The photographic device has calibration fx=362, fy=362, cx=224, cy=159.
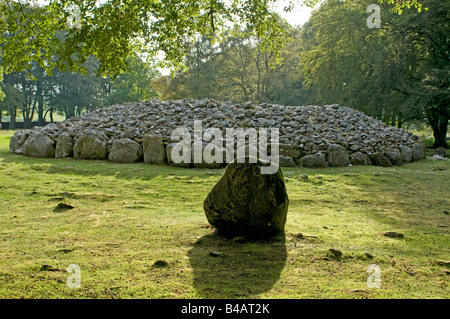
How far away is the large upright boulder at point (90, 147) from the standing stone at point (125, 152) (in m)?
0.46

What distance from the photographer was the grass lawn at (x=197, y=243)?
3.53 m

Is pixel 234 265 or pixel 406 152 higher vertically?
pixel 406 152

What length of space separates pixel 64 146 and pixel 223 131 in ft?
18.7

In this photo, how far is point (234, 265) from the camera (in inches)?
163

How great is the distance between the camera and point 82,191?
26.8ft

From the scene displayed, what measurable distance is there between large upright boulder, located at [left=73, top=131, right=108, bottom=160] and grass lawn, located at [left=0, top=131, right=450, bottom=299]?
2973 millimetres

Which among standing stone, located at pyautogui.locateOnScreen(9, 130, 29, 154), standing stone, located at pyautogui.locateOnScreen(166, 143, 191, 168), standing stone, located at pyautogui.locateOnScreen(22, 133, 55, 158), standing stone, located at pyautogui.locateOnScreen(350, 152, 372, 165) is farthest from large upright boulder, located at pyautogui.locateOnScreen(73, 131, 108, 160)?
standing stone, located at pyautogui.locateOnScreen(350, 152, 372, 165)

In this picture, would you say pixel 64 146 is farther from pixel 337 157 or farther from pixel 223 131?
pixel 337 157

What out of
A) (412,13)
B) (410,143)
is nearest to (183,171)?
(410,143)

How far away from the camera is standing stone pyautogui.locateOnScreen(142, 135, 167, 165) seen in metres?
12.0

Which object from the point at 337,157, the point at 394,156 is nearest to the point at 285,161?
the point at 337,157

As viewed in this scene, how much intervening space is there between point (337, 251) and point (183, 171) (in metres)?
7.01

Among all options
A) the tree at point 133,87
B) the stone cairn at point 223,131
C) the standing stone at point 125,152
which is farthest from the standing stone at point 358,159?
the tree at point 133,87

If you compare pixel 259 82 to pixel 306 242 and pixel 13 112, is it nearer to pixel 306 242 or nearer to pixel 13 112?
pixel 13 112
